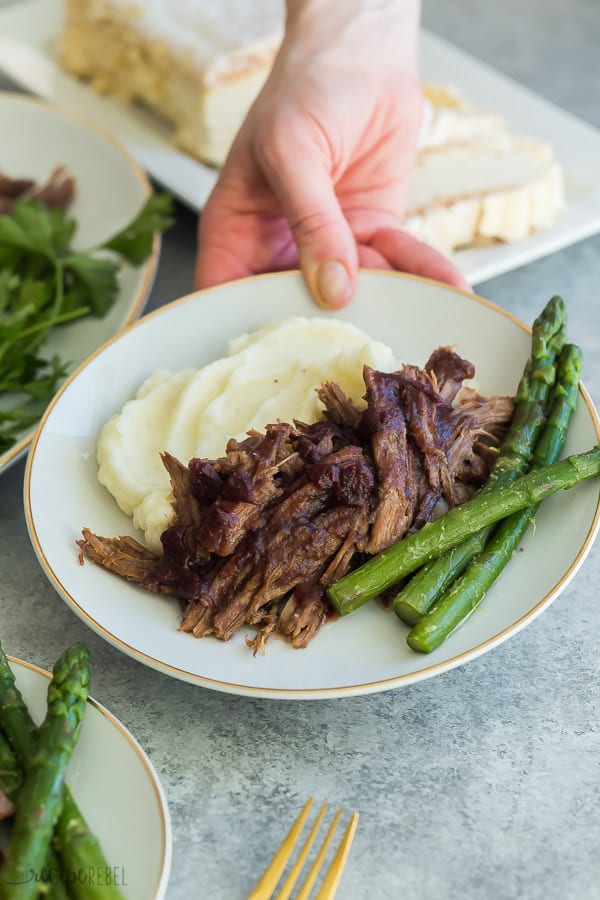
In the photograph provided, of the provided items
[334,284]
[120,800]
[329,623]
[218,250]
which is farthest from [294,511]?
[218,250]

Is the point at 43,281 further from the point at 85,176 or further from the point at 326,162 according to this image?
the point at 326,162

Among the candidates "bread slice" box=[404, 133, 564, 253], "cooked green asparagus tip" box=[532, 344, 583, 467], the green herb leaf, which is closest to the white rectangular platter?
"bread slice" box=[404, 133, 564, 253]

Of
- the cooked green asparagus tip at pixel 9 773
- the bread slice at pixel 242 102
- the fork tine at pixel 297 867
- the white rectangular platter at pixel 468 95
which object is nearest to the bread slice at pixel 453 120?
the bread slice at pixel 242 102

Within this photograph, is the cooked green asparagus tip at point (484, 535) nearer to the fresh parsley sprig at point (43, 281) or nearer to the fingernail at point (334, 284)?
the fingernail at point (334, 284)

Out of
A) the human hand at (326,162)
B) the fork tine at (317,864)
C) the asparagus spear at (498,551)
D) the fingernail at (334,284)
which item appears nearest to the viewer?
the fork tine at (317,864)

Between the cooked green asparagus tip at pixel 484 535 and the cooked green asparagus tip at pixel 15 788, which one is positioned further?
the cooked green asparagus tip at pixel 484 535

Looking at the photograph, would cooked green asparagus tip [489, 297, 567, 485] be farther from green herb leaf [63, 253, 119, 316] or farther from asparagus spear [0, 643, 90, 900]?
green herb leaf [63, 253, 119, 316]

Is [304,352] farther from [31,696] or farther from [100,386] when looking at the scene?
[31,696]
